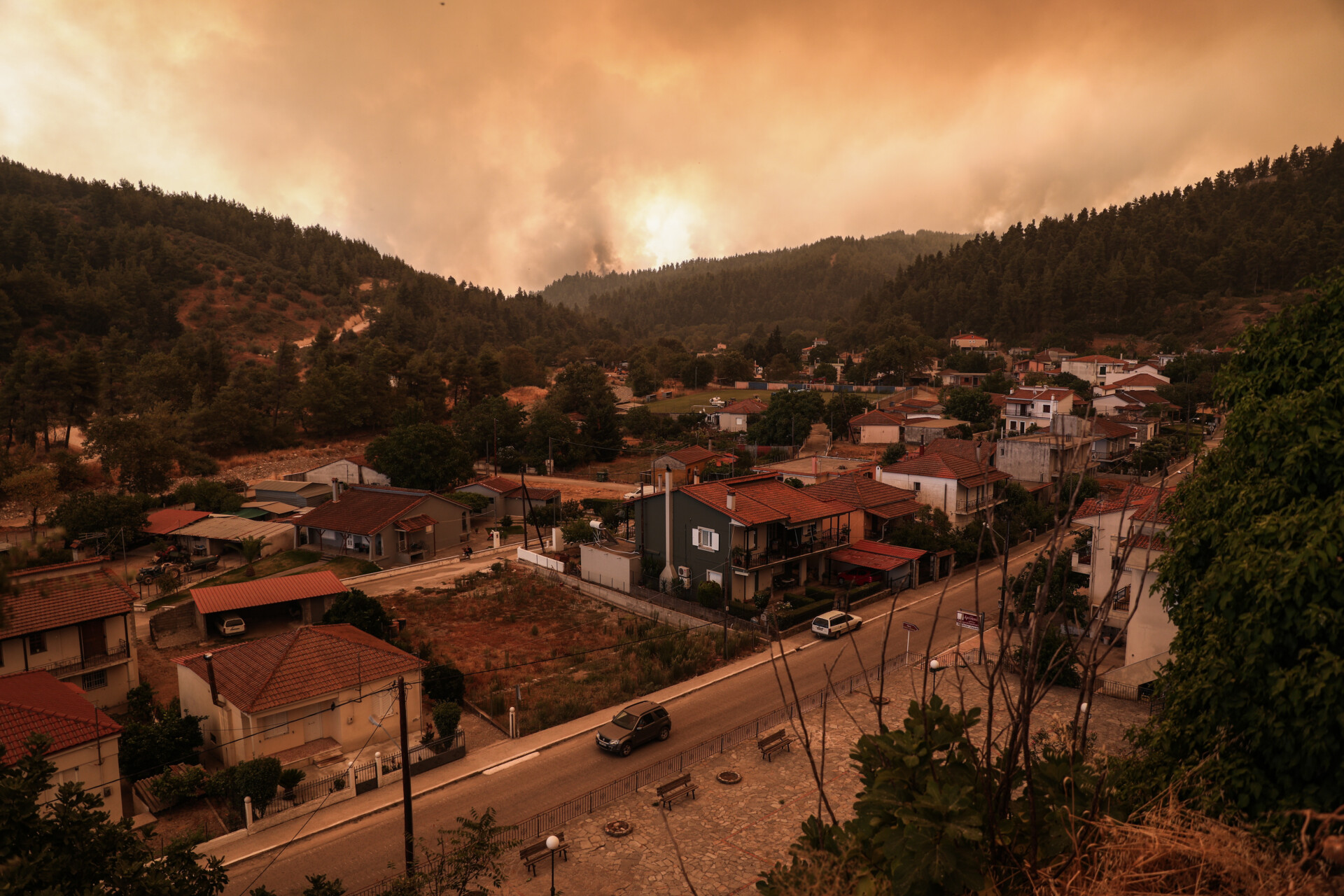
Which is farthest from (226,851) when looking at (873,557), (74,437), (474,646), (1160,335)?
(1160,335)

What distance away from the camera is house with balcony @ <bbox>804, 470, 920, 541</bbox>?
37.0 meters

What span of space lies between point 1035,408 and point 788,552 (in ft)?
139

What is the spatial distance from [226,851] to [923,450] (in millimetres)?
41399

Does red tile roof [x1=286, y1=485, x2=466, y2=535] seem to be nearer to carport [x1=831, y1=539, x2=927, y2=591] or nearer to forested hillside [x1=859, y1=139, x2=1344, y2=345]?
carport [x1=831, y1=539, x2=927, y2=591]

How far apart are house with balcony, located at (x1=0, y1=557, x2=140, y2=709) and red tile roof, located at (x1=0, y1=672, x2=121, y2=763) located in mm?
3436

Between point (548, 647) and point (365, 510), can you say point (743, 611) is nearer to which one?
point (548, 647)

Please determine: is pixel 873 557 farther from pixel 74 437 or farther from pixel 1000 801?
pixel 74 437

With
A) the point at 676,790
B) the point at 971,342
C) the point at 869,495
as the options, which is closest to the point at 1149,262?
the point at 971,342

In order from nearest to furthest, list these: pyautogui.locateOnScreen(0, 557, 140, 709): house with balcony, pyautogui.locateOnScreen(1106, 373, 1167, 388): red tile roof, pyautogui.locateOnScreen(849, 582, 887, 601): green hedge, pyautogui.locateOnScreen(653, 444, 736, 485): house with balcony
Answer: pyautogui.locateOnScreen(0, 557, 140, 709): house with balcony
pyautogui.locateOnScreen(849, 582, 887, 601): green hedge
pyautogui.locateOnScreen(653, 444, 736, 485): house with balcony
pyautogui.locateOnScreen(1106, 373, 1167, 388): red tile roof

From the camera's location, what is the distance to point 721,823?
15.8m

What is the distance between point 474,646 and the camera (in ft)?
88.9

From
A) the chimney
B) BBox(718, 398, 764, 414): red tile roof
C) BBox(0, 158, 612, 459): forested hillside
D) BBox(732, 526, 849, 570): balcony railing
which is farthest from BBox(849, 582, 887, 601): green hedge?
BBox(0, 158, 612, 459): forested hillside

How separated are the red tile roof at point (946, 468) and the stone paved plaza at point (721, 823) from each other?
20342mm

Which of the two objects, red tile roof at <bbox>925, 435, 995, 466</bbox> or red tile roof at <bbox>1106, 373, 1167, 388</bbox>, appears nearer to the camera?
red tile roof at <bbox>925, 435, 995, 466</bbox>
